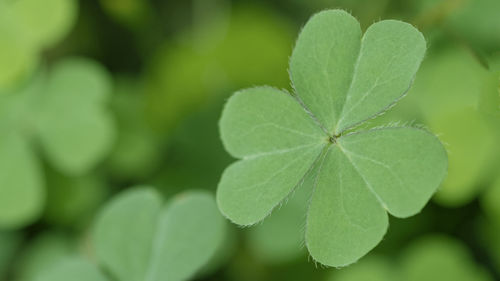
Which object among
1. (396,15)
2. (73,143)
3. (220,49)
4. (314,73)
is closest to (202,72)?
(220,49)

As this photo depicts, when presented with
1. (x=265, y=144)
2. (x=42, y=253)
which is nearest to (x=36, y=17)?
(x=42, y=253)

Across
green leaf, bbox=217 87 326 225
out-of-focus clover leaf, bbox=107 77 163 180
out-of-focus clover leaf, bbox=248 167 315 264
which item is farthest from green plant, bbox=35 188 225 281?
out-of-focus clover leaf, bbox=107 77 163 180

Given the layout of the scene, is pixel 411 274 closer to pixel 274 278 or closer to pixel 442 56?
pixel 274 278

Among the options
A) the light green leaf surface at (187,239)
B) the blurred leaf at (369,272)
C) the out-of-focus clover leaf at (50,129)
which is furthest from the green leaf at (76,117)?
the blurred leaf at (369,272)

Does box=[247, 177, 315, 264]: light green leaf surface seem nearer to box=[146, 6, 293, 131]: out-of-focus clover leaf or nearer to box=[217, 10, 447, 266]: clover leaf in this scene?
box=[146, 6, 293, 131]: out-of-focus clover leaf

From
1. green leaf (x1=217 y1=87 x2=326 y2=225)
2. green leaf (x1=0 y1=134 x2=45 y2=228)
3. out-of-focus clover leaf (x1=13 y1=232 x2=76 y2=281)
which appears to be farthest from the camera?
out-of-focus clover leaf (x1=13 y1=232 x2=76 y2=281)

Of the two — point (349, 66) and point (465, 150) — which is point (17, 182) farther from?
point (465, 150)
